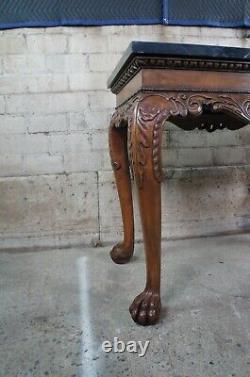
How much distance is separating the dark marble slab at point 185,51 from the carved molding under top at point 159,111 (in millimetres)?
92

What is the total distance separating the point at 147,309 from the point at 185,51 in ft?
2.20

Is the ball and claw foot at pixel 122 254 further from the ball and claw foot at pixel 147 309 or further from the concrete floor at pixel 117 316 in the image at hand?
the ball and claw foot at pixel 147 309

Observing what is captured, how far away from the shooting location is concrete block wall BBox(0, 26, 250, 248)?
61.1 inches

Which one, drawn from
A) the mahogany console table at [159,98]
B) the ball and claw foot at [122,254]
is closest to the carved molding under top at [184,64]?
the mahogany console table at [159,98]

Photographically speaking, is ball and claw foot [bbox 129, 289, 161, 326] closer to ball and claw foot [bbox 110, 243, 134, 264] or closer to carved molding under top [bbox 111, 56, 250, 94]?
ball and claw foot [bbox 110, 243, 134, 264]

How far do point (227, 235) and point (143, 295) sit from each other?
943 millimetres

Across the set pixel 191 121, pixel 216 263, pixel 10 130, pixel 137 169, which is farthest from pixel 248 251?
pixel 10 130

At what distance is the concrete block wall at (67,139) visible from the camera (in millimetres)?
1552

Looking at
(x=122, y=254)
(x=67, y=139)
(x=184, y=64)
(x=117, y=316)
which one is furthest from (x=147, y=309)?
(x=67, y=139)

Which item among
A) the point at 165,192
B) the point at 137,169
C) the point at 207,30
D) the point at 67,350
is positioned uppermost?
the point at 207,30

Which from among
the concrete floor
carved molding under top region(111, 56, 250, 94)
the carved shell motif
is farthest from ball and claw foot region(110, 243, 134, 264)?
carved molding under top region(111, 56, 250, 94)

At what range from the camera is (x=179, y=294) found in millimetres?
1044

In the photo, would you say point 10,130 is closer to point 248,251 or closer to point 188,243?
point 188,243

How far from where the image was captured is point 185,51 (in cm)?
79
